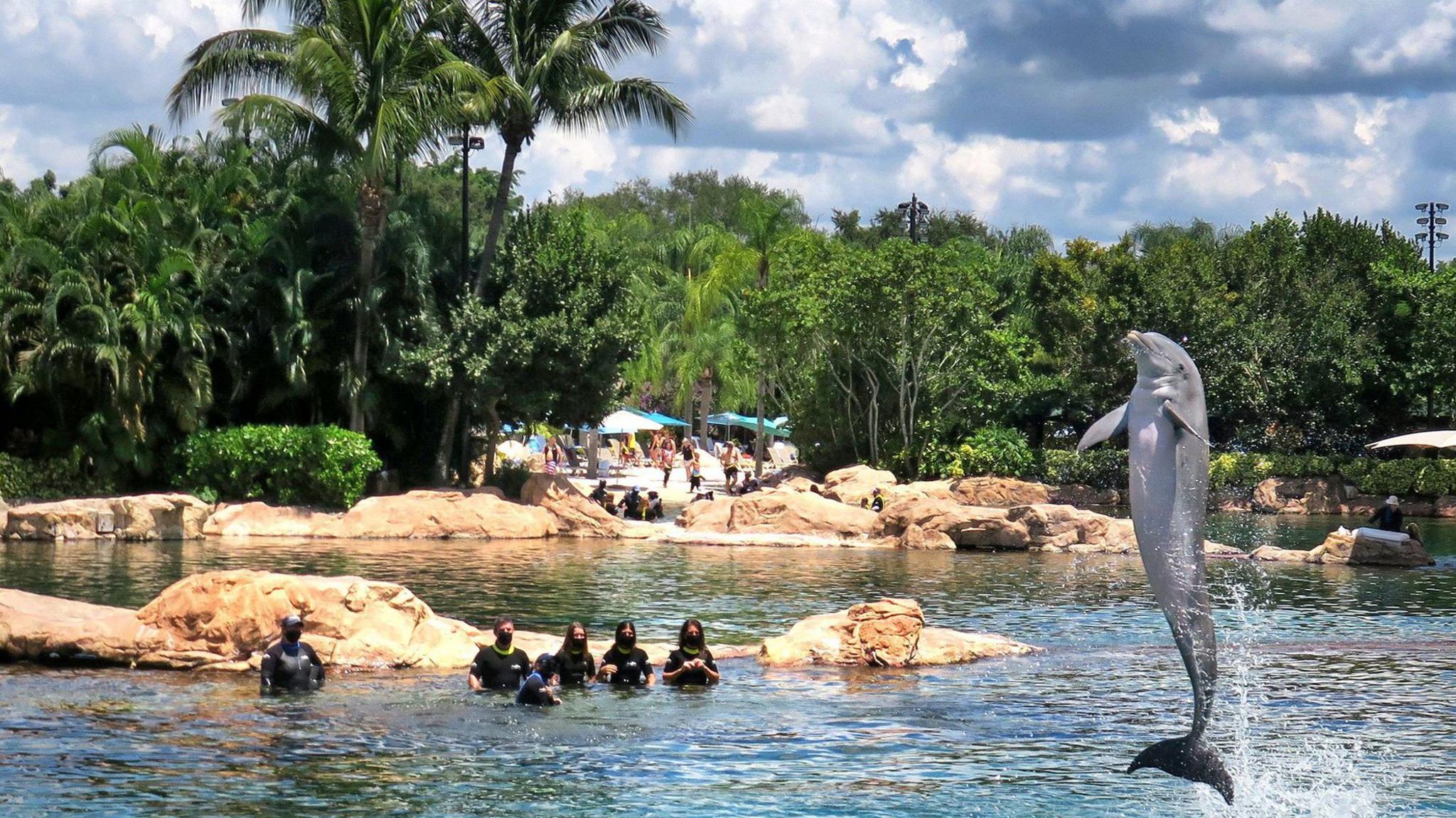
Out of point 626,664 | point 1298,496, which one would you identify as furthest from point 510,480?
point 626,664

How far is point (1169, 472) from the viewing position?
880 cm

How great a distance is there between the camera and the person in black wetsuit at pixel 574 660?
1609 cm

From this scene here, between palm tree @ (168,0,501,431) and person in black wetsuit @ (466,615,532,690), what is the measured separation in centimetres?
1835

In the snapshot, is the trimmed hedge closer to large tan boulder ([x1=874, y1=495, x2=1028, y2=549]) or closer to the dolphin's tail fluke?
large tan boulder ([x1=874, y1=495, x2=1028, y2=549])

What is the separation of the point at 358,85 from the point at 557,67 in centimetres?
442

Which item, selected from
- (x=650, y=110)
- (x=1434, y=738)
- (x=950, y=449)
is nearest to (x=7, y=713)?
(x=1434, y=738)

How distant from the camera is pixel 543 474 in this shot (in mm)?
35000

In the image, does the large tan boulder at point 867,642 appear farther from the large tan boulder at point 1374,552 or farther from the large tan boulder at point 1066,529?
the large tan boulder at point 1066,529

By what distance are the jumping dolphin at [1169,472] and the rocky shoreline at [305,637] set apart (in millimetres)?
8823

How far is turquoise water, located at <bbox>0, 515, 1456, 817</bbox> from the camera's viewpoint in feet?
38.6

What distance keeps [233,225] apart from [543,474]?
28.0 feet

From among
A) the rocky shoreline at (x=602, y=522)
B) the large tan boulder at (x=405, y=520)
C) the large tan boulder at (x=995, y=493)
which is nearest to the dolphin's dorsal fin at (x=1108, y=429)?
the rocky shoreline at (x=602, y=522)

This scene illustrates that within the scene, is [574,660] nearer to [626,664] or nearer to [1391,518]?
[626,664]

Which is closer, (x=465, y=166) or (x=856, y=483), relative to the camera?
(x=465, y=166)
